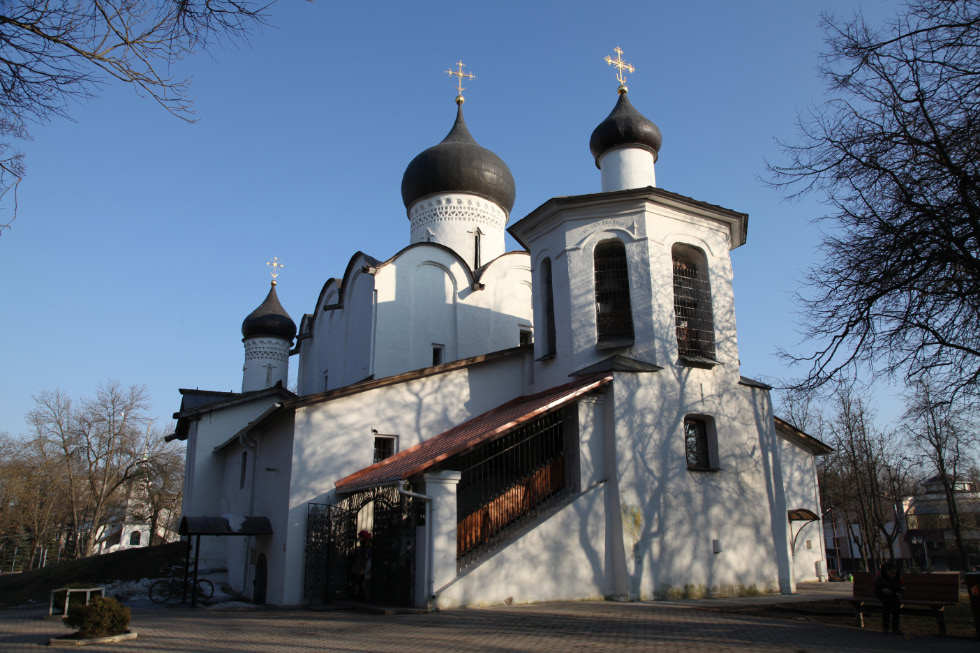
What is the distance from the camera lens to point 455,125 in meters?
24.8

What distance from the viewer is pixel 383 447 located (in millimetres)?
14789

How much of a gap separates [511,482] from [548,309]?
14.0 feet

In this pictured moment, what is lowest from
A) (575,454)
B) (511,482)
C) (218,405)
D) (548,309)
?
(511,482)

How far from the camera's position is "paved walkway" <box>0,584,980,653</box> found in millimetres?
7324

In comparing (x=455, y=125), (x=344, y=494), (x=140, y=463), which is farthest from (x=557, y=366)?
(x=140, y=463)

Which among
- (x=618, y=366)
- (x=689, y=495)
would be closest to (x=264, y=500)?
(x=618, y=366)

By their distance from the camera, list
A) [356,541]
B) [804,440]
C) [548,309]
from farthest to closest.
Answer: [804,440], [548,309], [356,541]

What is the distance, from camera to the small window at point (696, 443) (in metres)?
14.2

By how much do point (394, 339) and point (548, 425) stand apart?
6.90 metres

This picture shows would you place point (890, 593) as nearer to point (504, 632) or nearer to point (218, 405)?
point (504, 632)

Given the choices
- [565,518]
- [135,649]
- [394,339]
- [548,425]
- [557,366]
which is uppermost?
[394,339]

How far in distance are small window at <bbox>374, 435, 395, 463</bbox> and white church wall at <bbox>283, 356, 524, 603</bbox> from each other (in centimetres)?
18

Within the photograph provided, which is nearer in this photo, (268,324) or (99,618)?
(99,618)

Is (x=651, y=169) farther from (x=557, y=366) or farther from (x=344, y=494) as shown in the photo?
(x=344, y=494)
